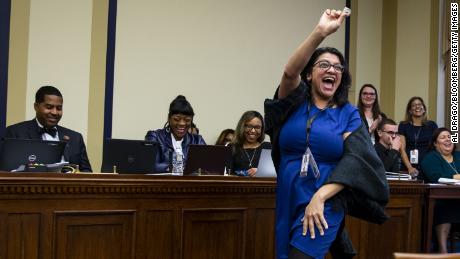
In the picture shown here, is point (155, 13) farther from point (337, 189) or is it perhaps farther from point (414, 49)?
→ point (337, 189)

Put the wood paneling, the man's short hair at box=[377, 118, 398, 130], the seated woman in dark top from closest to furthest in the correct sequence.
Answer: the wood paneling < the seated woman in dark top < the man's short hair at box=[377, 118, 398, 130]

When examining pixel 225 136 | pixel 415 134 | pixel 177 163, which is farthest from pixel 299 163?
pixel 415 134

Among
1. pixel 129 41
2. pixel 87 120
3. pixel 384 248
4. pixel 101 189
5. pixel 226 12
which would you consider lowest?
pixel 384 248

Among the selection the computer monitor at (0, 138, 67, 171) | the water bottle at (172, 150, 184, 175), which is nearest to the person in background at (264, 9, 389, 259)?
the computer monitor at (0, 138, 67, 171)

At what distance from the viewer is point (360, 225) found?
12.6ft

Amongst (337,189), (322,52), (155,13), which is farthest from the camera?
(155,13)

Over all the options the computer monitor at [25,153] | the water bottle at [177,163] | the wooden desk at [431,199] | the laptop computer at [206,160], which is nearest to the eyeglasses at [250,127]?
the water bottle at [177,163]

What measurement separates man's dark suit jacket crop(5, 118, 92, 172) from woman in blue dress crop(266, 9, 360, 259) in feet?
7.39

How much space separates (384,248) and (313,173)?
1.75m

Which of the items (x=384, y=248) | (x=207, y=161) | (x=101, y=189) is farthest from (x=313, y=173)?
(x=384, y=248)

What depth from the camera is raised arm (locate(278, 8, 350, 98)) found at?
2.33 meters

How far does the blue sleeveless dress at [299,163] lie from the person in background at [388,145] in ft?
9.47

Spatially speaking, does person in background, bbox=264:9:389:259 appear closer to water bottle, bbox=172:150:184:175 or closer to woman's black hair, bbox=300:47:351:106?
woman's black hair, bbox=300:47:351:106

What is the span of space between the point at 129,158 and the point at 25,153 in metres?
0.60
